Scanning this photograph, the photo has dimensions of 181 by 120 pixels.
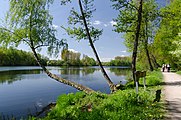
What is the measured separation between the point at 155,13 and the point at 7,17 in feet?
37.4

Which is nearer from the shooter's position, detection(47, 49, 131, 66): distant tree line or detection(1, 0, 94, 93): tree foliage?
detection(1, 0, 94, 93): tree foliage

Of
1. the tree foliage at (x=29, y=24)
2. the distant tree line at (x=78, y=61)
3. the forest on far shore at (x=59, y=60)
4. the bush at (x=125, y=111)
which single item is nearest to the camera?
the bush at (x=125, y=111)

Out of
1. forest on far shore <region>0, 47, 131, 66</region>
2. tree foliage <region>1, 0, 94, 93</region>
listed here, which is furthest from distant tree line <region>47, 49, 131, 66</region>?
tree foliage <region>1, 0, 94, 93</region>

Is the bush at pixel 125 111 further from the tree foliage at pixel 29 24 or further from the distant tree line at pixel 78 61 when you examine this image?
the distant tree line at pixel 78 61

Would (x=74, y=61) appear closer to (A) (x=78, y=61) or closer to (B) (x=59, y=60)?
(A) (x=78, y=61)

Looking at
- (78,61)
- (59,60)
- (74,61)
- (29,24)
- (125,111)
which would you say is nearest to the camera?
(125,111)

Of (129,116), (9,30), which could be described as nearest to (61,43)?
(9,30)

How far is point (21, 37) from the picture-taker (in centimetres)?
1872

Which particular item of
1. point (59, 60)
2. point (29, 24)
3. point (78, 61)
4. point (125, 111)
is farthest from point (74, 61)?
point (125, 111)

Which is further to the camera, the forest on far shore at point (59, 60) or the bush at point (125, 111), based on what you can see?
the forest on far shore at point (59, 60)

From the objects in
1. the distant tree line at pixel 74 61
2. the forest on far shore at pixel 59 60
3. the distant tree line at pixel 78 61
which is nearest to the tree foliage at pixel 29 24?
the forest on far shore at pixel 59 60

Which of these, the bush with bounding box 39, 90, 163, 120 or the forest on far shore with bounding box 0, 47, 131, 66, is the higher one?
the forest on far shore with bounding box 0, 47, 131, 66

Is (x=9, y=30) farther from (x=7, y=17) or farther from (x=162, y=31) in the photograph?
(x=162, y=31)

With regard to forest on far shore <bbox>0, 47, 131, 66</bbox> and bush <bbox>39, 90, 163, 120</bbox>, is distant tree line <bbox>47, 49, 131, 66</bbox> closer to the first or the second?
forest on far shore <bbox>0, 47, 131, 66</bbox>
